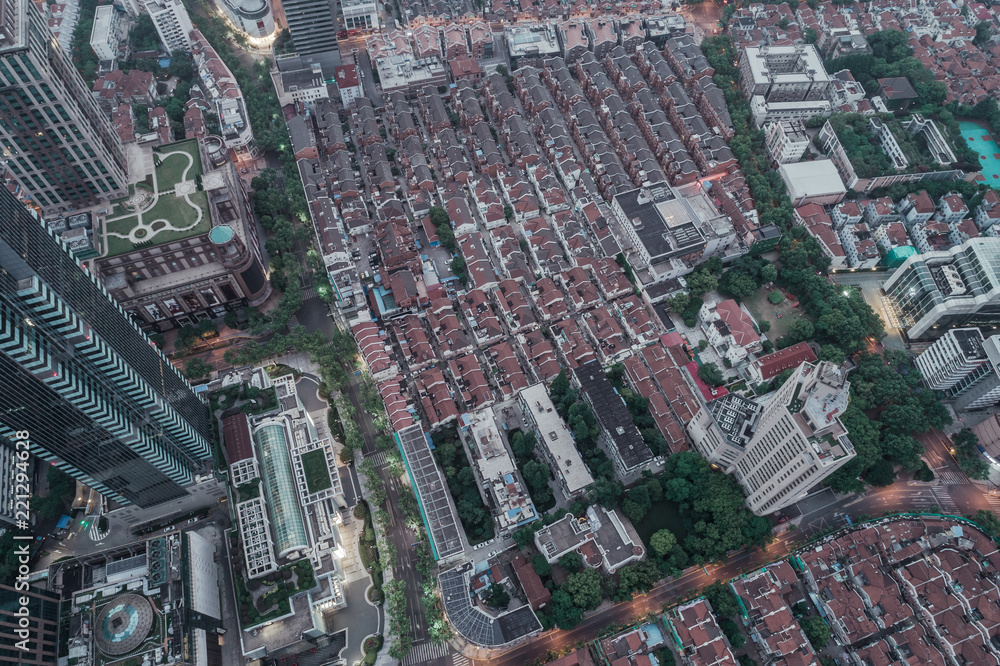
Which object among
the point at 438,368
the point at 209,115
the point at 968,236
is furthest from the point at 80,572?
the point at 968,236

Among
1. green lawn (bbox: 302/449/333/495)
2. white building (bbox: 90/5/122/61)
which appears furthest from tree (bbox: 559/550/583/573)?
white building (bbox: 90/5/122/61)

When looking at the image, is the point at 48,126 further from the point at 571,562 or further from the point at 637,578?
the point at 637,578

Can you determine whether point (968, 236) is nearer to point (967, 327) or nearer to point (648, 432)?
point (967, 327)

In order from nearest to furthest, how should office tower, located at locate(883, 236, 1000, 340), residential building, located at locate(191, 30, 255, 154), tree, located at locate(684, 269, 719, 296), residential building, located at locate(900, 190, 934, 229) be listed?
office tower, located at locate(883, 236, 1000, 340) < tree, located at locate(684, 269, 719, 296) < residential building, located at locate(900, 190, 934, 229) < residential building, located at locate(191, 30, 255, 154)

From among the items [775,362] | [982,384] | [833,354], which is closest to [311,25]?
[775,362]

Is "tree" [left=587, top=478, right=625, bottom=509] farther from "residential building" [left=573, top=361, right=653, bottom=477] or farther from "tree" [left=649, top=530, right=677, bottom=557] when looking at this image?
"tree" [left=649, top=530, right=677, bottom=557]
